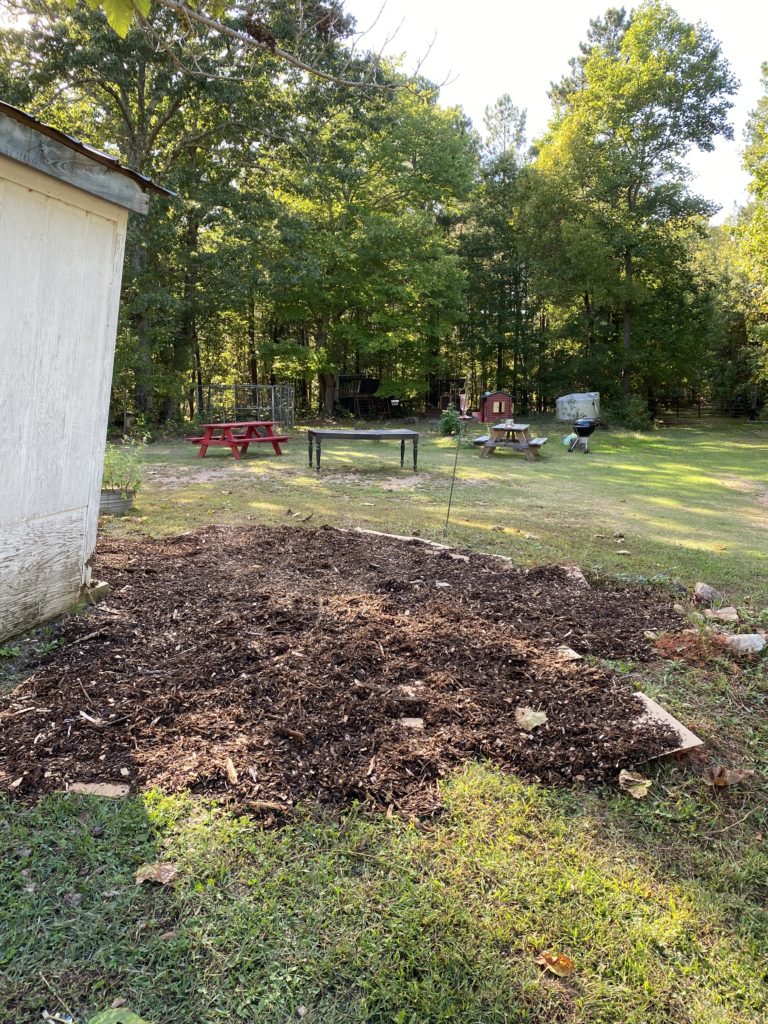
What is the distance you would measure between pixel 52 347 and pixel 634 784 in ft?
10.4

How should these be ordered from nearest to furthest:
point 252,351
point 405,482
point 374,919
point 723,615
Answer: point 374,919 → point 723,615 → point 405,482 → point 252,351

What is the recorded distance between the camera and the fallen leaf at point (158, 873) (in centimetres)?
170

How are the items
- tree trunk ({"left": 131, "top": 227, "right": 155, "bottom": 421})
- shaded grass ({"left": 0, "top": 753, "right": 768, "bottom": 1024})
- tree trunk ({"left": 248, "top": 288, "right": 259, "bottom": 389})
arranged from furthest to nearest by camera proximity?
tree trunk ({"left": 248, "top": 288, "right": 259, "bottom": 389}) → tree trunk ({"left": 131, "top": 227, "right": 155, "bottom": 421}) → shaded grass ({"left": 0, "top": 753, "right": 768, "bottom": 1024})

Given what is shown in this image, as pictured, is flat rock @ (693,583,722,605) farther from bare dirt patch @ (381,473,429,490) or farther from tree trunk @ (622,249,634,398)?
tree trunk @ (622,249,634,398)

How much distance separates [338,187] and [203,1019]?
21.2 metres

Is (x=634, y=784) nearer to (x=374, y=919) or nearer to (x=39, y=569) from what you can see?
(x=374, y=919)

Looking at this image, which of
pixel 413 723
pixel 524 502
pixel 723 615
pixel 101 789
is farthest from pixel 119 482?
pixel 723 615

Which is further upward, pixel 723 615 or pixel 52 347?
pixel 52 347

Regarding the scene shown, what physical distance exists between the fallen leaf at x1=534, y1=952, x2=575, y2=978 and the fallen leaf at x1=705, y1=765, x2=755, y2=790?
1.01m

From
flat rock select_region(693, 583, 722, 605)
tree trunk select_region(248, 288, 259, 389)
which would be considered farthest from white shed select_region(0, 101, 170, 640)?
tree trunk select_region(248, 288, 259, 389)

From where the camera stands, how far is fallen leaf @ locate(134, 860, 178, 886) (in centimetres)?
170

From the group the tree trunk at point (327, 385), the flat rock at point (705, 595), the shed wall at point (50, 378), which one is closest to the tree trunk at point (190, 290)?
the tree trunk at point (327, 385)

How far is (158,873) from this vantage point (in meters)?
1.72

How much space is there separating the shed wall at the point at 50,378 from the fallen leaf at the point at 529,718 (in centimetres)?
243
